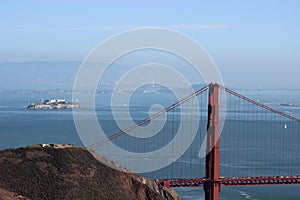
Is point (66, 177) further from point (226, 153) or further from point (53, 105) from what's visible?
point (53, 105)

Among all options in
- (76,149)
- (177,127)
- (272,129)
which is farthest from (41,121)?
(76,149)

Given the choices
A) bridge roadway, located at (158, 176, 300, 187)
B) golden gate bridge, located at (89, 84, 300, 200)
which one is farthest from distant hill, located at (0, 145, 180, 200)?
golden gate bridge, located at (89, 84, 300, 200)

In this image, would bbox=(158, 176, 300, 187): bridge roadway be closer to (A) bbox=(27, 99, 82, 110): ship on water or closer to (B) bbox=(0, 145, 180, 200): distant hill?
(B) bbox=(0, 145, 180, 200): distant hill

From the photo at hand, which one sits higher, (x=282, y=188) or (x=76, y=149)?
(x=76, y=149)

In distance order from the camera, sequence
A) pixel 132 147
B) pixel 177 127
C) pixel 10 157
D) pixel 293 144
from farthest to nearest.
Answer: pixel 177 127 → pixel 293 144 → pixel 132 147 → pixel 10 157

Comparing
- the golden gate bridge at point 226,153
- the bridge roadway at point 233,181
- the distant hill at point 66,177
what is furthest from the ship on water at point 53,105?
the distant hill at point 66,177

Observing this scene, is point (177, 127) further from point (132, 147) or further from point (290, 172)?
point (290, 172)
